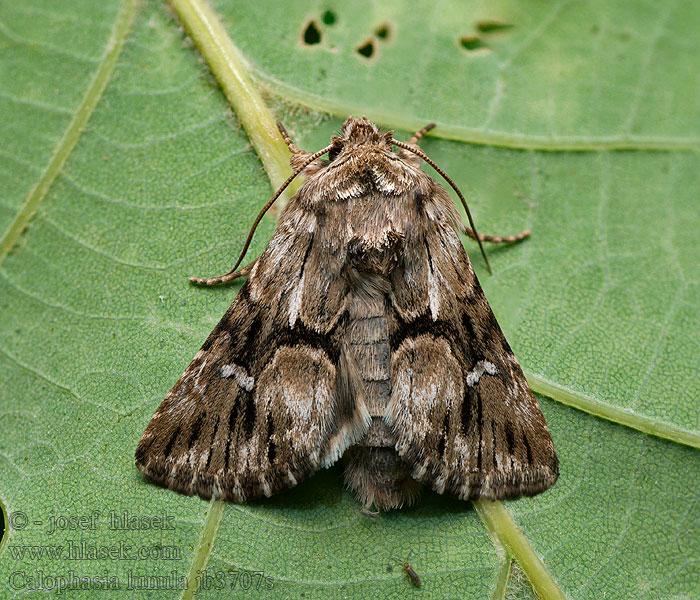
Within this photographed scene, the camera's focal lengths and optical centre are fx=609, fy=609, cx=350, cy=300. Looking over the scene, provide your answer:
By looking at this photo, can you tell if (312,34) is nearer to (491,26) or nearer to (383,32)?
(383,32)

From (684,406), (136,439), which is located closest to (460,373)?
(684,406)

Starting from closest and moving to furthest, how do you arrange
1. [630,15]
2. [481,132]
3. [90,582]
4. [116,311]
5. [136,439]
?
[90,582] → [136,439] → [116,311] → [481,132] → [630,15]

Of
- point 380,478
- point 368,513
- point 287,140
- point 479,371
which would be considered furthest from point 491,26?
point 368,513

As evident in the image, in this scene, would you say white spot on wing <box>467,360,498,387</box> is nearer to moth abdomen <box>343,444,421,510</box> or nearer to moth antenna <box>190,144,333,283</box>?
moth abdomen <box>343,444,421,510</box>

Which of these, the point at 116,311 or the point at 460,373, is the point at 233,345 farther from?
the point at 460,373

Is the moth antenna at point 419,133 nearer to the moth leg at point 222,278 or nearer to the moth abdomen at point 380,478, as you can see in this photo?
the moth leg at point 222,278

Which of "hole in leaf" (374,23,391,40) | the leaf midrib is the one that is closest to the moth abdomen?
the leaf midrib
